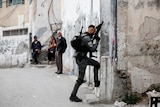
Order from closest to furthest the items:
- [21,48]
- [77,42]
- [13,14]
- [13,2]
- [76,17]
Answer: [77,42] → [76,17] → [21,48] → [13,14] → [13,2]

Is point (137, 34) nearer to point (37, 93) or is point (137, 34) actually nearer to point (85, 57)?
point (85, 57)

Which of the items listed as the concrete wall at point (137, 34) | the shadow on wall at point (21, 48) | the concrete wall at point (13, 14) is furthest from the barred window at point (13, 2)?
the concrete wall at point (137, 34)

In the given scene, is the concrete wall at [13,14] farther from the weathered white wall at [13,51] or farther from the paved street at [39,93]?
the paved street at [39,93]

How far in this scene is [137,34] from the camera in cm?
812

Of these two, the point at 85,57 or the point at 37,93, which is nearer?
the point at 85,57

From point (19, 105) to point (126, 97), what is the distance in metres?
2.38

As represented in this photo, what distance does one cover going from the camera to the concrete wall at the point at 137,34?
812 centimetres

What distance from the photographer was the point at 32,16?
21438 millimetres

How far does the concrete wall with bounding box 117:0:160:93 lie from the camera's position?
26.7 ft

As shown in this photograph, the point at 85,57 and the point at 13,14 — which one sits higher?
the point at 13,14

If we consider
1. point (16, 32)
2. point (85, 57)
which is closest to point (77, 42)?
point (85, 57)

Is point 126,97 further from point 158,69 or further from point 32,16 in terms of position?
point 32,16

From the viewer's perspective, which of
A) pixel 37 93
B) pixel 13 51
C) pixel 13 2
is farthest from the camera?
pixel 13 2

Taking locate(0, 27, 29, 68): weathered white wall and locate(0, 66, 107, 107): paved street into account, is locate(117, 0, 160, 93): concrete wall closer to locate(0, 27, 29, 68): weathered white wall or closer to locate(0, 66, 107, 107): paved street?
locate(0, 66, 107, 107): paved street
